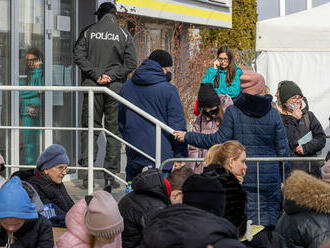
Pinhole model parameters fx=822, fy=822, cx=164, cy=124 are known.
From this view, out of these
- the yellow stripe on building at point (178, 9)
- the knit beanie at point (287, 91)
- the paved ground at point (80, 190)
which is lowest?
the paved ground at point (80, 190)

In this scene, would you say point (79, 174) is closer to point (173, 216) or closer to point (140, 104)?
point (140, 104)

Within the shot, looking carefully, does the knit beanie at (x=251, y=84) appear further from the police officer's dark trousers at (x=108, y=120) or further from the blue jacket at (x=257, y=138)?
the police officer's dark trousers at (x=108, y=120)

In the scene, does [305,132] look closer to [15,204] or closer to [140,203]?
[140,203]

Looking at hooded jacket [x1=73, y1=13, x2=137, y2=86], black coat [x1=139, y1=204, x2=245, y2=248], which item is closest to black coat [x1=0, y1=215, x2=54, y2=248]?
black coat [x1=139, y1=204, x2=245, y2=248]

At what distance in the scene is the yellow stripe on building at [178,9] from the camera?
16.6 metres

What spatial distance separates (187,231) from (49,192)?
403 cm

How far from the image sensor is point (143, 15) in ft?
55.1

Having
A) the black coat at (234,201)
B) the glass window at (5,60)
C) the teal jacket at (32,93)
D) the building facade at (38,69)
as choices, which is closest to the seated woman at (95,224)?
the black coat at (234,201)

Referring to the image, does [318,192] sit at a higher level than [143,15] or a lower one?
lower

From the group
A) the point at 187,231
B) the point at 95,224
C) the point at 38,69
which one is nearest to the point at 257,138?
the point at 95,224

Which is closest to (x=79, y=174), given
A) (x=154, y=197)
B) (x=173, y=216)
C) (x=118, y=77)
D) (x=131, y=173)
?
(x=118, y=77)

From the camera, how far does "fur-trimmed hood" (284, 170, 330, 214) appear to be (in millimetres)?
4824

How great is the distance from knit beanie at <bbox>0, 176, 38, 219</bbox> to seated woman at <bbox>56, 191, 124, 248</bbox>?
267 mm

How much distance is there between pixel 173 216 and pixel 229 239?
0.22 metres
